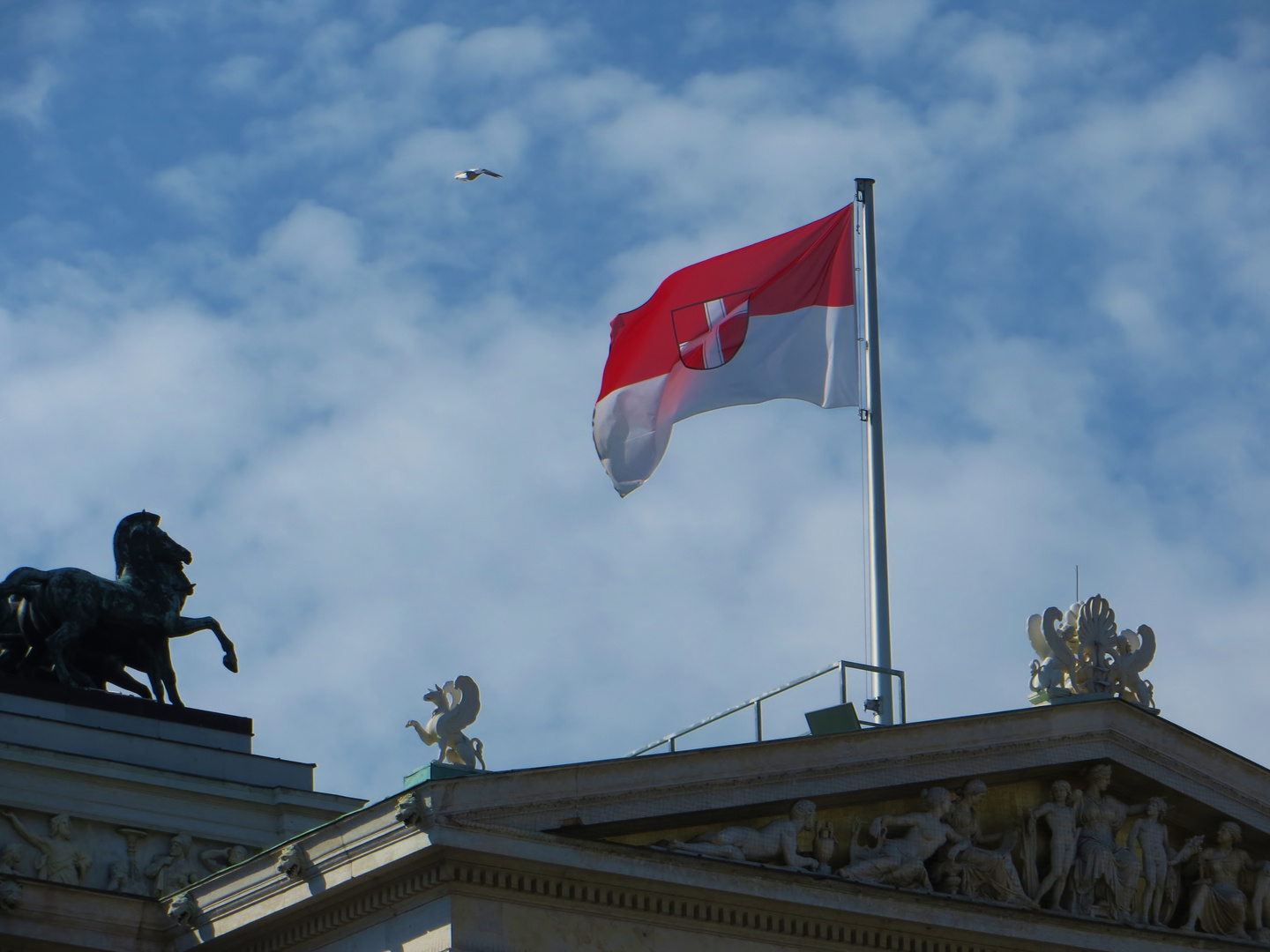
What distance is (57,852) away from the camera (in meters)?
35.9

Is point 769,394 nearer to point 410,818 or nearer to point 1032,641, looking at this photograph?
point 1032,641

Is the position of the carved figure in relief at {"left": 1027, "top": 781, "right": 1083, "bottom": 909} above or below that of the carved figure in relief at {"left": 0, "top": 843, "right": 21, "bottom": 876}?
below

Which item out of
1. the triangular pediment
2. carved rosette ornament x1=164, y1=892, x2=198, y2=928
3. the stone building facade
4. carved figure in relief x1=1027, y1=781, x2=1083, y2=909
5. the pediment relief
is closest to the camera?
the stone building facade

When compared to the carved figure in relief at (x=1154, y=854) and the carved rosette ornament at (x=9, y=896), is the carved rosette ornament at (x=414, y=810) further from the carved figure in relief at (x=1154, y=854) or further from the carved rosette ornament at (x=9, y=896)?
the carved figure in relief at (x=1154, y=854)

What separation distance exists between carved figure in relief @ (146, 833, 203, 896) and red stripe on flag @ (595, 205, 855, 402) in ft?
29.4

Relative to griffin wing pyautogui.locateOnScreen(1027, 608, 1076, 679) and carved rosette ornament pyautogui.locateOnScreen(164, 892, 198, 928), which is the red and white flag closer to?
griffin wing pyautogui.locateOnScreen(1027, 608, 1076, 679)

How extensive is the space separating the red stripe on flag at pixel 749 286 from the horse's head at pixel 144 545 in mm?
7827

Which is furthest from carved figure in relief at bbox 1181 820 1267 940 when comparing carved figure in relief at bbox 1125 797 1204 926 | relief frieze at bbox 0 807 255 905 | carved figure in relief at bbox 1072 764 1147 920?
relief frieze at bbox 0 807 255 905

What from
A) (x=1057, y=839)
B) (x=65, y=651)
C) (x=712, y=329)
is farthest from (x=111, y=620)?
(x=1057, y=839)

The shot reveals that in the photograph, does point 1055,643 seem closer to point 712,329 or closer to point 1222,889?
point 1222,889

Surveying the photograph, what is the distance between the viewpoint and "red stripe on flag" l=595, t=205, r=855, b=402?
38062 mm

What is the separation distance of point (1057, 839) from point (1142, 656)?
304cm

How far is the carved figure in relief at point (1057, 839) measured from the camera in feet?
95.9

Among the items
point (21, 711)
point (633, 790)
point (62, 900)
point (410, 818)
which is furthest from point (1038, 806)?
point (21, 711)
